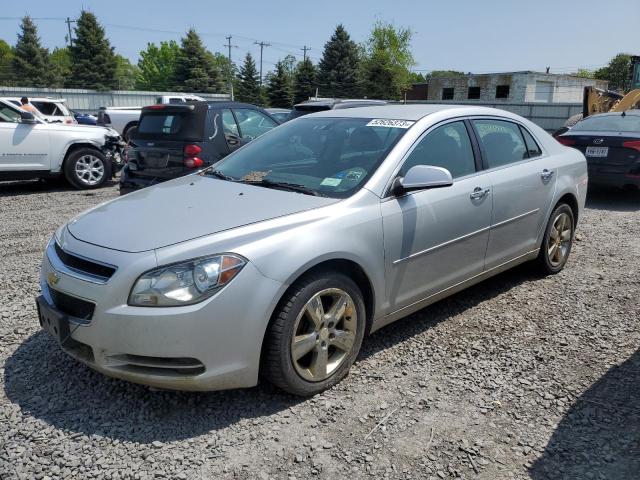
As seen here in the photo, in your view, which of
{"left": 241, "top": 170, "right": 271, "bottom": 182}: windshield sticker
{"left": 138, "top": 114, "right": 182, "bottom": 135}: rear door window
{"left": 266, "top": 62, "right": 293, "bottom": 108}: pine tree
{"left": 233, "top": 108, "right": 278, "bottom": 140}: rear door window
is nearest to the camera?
{"left": 241, "top": 170, "right": 271, "bottom": 182}: windshield sticker

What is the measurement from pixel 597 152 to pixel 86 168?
901 cm

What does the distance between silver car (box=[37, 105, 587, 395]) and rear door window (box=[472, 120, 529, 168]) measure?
1 cm

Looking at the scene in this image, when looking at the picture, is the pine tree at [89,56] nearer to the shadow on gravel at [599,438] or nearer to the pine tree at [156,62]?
the pine tree at [156,62]

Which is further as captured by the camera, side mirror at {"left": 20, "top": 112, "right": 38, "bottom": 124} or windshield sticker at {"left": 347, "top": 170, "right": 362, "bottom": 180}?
side mirror at {"left": 20, "top": 112, "right": 38, "bottom": 124}

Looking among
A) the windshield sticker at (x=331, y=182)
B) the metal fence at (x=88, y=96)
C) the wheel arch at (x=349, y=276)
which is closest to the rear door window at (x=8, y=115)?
the windshield sticker at (x=331, y=182)

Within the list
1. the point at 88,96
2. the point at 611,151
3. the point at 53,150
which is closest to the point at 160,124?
the point at 53,150

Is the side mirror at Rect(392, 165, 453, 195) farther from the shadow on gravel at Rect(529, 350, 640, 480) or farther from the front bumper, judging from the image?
the shadow on gravel at Rect(529, 350, 640, 480)

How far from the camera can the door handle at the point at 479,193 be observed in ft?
12.4

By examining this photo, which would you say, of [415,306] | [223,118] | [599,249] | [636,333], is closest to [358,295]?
[415,306]

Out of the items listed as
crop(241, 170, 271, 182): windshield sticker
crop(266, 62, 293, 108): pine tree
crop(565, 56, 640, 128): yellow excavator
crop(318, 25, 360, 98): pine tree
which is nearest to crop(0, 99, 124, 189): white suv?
crop(241, 170, 271, 182): windshield sticker

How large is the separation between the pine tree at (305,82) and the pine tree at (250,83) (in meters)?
3.93

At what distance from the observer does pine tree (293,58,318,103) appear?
177 ft

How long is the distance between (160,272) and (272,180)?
1.24m

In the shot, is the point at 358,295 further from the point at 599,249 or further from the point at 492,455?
the point at 599,249
